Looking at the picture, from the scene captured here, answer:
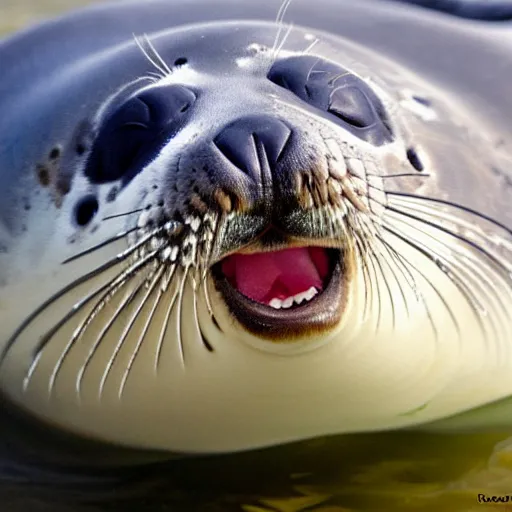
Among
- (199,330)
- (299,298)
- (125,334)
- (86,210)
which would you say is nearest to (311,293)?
(299,298)

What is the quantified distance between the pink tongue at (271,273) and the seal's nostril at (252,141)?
0.23 m

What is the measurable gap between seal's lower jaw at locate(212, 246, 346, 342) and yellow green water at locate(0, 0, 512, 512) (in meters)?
0.62

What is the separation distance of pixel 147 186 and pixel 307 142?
400 mm

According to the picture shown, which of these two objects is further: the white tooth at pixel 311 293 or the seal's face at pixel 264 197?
the white tooth at pixel 311 293

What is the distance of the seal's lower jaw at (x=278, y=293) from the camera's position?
2926 millimetres

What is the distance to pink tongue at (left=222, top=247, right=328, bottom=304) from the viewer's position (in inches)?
115

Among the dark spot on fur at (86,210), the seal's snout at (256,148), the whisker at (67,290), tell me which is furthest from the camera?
the dark spot on fur at (86,210)

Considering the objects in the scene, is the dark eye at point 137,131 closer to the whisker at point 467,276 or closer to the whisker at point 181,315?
the whisker at point 181,315

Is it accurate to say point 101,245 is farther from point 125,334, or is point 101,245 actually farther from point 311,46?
point 311,46

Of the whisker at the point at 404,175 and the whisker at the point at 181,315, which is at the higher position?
the whisker at the point at 404,175

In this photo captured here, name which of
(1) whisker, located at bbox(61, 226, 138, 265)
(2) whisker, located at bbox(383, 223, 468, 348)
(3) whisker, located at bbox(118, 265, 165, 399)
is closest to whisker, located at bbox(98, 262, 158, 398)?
(3) whisker, located at bbox(118, 265, 165, 399)

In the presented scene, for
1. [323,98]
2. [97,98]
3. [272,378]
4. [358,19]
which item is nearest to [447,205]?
[323,98]

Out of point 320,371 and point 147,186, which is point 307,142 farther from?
point 320,371

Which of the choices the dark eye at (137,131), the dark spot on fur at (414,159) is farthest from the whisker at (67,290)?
the dark spot on fur at (414,159)
